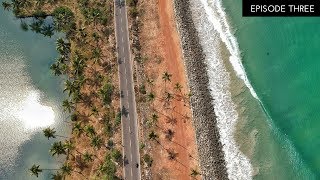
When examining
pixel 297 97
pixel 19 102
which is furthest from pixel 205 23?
pixel 19 102

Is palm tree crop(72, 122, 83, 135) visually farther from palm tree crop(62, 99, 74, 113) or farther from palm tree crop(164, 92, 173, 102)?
palm tree crop(164, 92, 173, 102)

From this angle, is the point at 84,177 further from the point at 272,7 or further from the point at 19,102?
the point at 272,7

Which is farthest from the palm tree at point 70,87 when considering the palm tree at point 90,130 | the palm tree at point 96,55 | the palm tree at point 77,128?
the palm tree at point 90,130

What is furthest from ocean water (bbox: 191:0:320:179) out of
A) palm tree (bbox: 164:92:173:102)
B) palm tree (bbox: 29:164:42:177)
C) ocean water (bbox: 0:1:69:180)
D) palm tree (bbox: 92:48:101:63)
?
palm tree (bbox: 29:164:42:177)

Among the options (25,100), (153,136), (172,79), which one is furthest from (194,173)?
(25,100)

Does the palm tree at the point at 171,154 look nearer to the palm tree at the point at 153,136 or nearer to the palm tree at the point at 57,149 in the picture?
the palm tree at the point at 153,136

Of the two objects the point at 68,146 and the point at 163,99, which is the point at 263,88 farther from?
the point at 68,146
